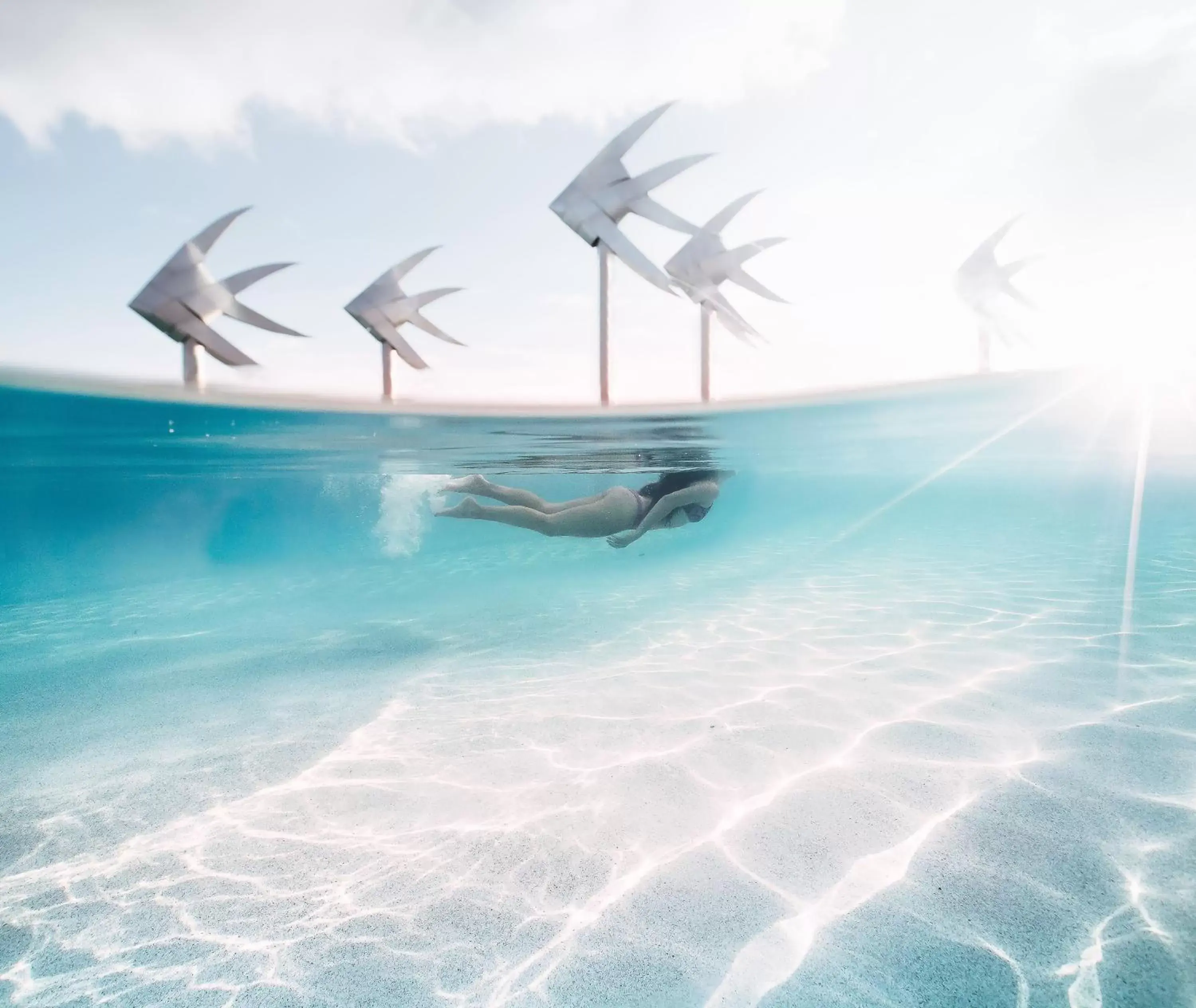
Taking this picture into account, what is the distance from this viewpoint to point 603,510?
418 inches

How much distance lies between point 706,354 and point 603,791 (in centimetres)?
799

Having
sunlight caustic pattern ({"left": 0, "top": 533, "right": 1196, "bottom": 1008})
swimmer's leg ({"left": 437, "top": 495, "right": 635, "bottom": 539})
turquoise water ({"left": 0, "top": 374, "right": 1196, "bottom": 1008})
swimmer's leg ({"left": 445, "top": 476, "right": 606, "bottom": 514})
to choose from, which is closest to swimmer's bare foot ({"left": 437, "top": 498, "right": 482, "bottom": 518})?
swimmer's leg ({"left": 437, "top": 495, "right": 635, "bottom": 539})

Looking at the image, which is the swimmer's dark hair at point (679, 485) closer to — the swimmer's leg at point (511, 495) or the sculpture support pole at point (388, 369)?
the swimmer's leg at point (511, 495)

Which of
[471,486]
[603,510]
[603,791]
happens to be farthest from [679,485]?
[603,791]

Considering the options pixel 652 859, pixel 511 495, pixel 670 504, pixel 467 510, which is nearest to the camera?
pixel 652 859

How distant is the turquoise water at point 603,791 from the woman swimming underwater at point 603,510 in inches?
73.7

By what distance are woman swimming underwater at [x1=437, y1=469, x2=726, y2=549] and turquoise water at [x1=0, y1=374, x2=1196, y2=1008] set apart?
187cm

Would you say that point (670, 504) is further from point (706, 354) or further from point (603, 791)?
point (603, 791)

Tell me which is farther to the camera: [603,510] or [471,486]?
[471,486]

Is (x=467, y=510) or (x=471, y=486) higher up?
(x=471, y=486)

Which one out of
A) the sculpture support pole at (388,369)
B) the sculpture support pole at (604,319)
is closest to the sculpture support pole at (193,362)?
the sculpture support pole at (388,369)

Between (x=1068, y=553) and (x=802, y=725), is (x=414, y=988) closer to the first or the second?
(x=802, y=725)

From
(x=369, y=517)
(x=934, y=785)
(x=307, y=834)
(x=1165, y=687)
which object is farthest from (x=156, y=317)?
(x=369, y=517)

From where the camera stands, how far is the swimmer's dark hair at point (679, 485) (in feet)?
35.9
